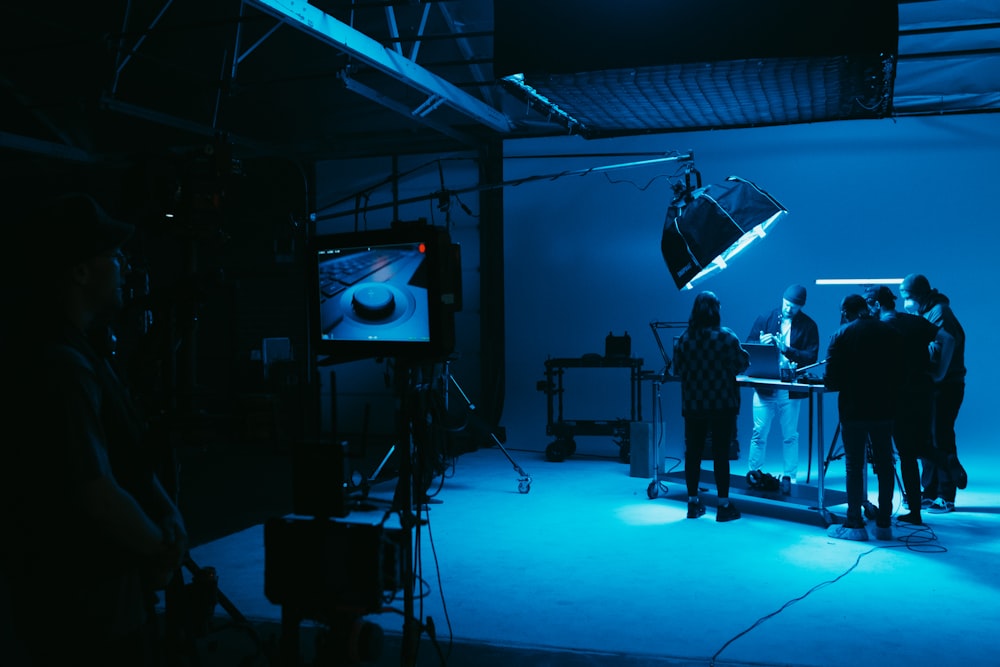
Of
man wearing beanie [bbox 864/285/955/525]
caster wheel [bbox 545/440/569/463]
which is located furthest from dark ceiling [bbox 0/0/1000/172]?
caster wheel [bbox 545/440/569/463]

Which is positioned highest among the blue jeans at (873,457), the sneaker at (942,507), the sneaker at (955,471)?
the blue jeans at (873,457)

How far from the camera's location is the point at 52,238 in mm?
1694

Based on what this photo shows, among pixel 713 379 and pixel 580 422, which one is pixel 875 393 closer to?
pixel 713 379

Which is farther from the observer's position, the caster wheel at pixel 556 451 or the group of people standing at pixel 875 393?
the caster wheel at pixel 556 451

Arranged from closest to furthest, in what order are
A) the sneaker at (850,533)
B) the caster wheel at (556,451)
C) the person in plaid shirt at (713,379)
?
1. the sneaker at (850,533)
2. the person in plaid shirt at (713,379)
3. the caster wheel at (556,451)

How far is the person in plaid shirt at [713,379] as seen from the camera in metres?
5.66

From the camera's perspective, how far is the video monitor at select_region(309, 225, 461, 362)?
2523mm

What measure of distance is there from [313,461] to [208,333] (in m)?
8.89

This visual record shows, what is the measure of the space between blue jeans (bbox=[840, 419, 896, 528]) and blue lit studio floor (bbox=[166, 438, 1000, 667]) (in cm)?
29

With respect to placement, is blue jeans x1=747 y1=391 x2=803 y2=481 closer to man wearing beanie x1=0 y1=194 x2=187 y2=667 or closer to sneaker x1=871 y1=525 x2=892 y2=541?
sneaker x1=871 y1=525 x2=892 y2=541

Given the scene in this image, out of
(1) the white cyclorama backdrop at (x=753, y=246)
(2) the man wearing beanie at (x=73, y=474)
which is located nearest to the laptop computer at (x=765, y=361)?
(1) the white cyclorama backdrop at (x=753, y=246)

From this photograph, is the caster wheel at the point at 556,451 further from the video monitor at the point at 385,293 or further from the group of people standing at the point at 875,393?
the video monitor at the point at 385,293

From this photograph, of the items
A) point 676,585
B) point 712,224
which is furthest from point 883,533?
point 712,224

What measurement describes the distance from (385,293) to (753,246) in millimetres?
6465
